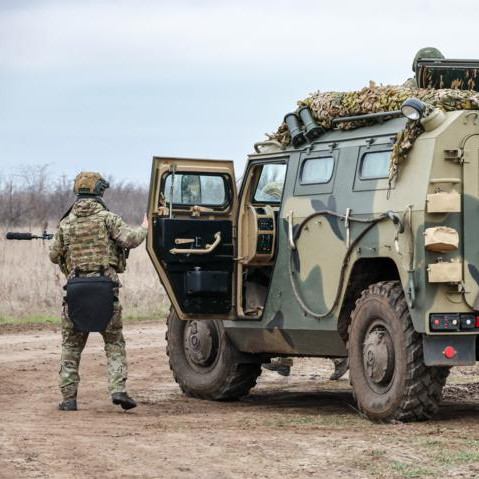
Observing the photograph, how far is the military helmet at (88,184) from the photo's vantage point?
12922 mm

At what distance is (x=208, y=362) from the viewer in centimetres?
1417

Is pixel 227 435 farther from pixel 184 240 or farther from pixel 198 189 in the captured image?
pixel 198 189

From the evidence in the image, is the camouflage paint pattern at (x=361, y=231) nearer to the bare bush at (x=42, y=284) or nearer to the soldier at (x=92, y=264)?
the soldier at (x=92, y=264)

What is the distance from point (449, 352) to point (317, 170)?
228 centimetres

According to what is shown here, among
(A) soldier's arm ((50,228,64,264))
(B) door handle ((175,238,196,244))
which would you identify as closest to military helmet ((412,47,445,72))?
(B) door handle ((175,238,196,244))

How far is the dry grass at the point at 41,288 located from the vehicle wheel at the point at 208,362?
33.3ft

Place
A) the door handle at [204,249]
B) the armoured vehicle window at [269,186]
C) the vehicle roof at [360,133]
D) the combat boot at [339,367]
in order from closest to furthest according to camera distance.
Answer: the vehicle roof at [360,133]
the door handle at [204,249]
the armoured vehicle window at [269,186]
the combat boot at [339,367]

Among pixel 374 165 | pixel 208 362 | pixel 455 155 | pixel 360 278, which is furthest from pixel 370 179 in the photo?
pixel 208 362

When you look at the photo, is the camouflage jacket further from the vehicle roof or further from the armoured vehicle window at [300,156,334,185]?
the vehicle roof

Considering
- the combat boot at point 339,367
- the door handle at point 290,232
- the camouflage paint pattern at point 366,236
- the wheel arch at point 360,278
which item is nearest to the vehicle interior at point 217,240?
the camouflage paint pattern at point 366,236

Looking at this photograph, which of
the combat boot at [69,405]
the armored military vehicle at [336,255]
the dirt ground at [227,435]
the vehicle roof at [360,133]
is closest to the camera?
the dirt ground at [227,435]

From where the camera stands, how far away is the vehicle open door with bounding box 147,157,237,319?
43.3 ft

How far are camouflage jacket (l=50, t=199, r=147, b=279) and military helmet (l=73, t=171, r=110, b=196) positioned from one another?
0.09m

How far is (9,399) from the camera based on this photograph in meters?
14.0
